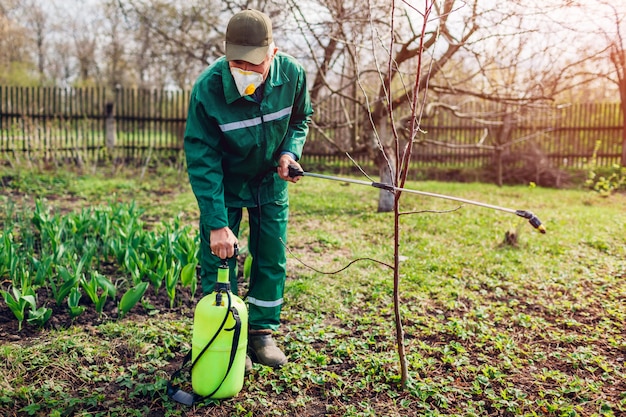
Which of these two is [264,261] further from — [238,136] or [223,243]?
[238,136]

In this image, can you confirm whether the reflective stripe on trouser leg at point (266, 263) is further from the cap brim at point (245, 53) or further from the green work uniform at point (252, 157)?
the cap brim at point (245, 53)

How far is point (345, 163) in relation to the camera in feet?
42.4

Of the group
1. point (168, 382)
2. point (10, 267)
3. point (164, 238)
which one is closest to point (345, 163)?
point (164, 238)

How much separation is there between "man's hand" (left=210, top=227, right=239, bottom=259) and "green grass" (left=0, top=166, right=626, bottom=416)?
639 millimetres

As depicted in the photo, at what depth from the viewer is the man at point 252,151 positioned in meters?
2.64

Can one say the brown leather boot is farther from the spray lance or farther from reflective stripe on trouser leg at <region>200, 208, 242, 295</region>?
the spray lance

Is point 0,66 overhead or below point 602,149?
overhead

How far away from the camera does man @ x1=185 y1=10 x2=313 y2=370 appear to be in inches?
104

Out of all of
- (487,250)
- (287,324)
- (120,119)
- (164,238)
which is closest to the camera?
(287,324)

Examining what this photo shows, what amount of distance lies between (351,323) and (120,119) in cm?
1030

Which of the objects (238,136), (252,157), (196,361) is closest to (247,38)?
(238,136)

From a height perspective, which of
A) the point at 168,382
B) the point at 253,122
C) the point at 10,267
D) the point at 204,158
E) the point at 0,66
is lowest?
the point at 168,382

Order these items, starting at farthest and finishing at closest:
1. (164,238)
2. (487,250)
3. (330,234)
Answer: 1. (330,234)
2. (487,250)
3. (164,238)

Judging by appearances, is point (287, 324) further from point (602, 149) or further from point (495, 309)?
point (602, 149)
